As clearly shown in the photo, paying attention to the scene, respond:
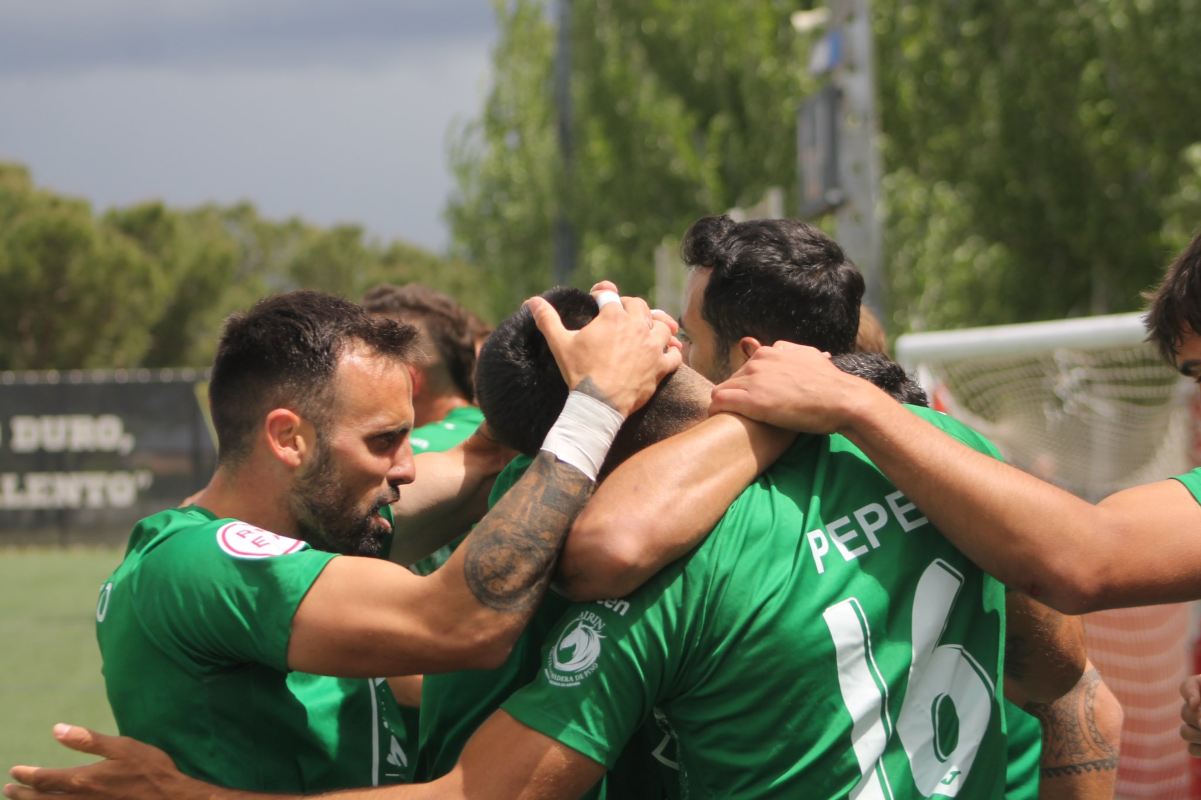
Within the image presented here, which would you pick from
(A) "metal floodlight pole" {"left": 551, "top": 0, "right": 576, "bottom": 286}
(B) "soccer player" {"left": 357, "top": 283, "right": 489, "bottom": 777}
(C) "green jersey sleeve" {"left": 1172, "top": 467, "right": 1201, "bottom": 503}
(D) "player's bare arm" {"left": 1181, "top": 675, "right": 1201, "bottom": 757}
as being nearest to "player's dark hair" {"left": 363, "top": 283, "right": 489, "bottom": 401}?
(B) "soccer player" {"left": 357, "top": 283, "right": 489, "bottom": 777}

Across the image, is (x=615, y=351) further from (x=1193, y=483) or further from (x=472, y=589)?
(x=1193, y=483)

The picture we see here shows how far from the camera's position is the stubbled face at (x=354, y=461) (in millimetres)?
2594

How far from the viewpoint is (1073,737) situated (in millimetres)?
3008

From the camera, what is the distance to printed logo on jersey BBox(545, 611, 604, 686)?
215cm

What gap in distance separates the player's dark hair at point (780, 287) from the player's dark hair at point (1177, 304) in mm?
580

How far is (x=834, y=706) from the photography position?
2.21 meters

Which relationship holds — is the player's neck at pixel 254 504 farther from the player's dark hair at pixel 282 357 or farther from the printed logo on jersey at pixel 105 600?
the printed logo on jersey at pixel 105 600

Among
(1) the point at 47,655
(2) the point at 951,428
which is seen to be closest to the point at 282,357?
(2) the point at 951,428

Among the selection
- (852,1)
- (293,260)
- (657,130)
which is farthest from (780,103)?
(293,260)

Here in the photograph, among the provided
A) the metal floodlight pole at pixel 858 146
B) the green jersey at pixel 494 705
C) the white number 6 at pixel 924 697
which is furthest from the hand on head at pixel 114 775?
the metal floodlight pole at pixel 858 146

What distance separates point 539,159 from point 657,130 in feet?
13.6

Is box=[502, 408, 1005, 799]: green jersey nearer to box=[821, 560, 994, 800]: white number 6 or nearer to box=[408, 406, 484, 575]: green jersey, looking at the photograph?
box=[821, 560, 994, 800]: white number 6

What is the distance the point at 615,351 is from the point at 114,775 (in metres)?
1.08

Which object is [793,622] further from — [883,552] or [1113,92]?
[1113,92]
